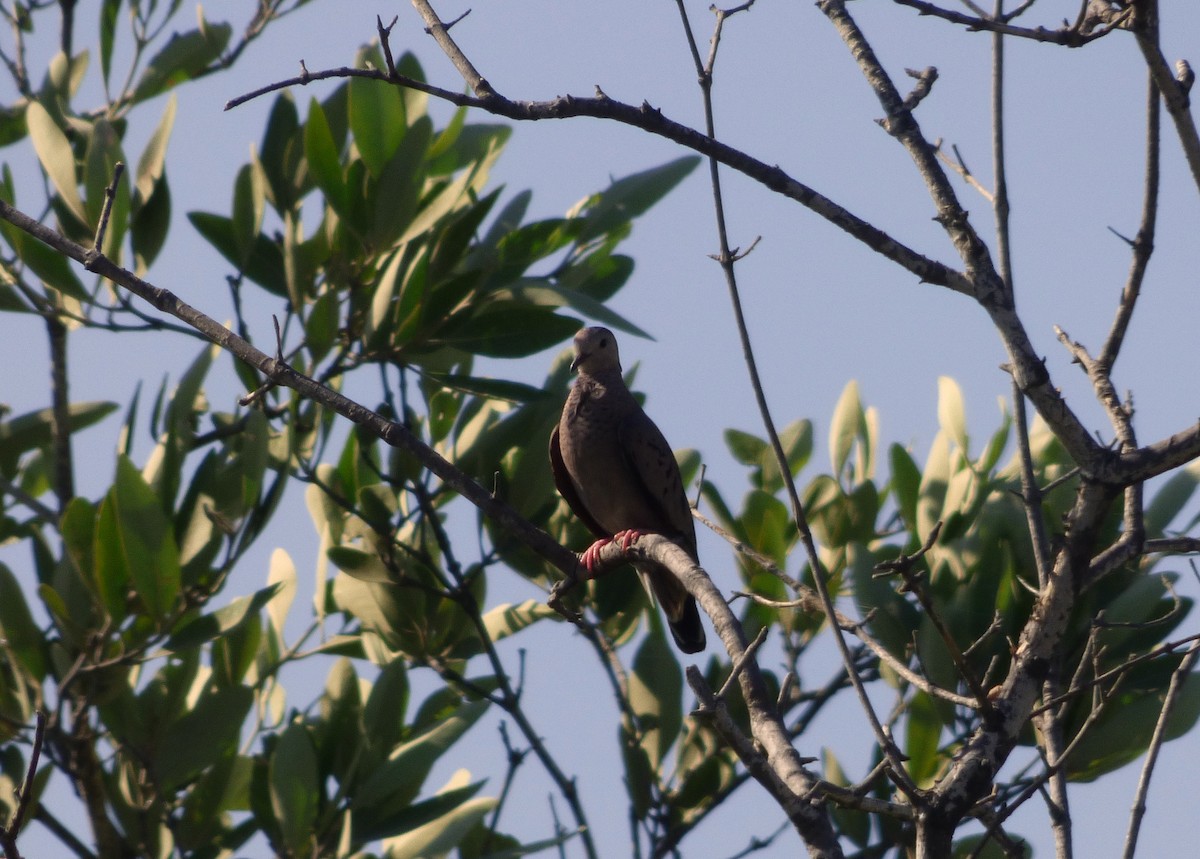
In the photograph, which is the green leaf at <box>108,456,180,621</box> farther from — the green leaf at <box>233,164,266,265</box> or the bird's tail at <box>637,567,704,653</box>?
the bird's tail at <box>637,567,704,653</box>

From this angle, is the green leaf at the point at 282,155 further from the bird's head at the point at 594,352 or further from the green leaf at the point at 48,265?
the bird's head at the point at 594,352

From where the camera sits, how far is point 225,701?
4668 mm

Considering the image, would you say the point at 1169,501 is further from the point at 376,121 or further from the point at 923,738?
the point at 376,121

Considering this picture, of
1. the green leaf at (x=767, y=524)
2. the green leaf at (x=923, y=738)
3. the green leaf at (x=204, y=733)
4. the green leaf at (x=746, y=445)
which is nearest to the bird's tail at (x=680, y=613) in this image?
the green leaf at (x=767, y=524)

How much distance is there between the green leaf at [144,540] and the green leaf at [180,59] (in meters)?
2.35

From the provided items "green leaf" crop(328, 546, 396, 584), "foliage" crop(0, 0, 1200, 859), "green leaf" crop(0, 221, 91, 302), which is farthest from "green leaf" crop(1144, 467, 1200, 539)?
"green leaf" crop(0, 221, 91, 302)

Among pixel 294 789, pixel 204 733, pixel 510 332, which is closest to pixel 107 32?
pixel 510 332

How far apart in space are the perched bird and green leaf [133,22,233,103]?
2.10m

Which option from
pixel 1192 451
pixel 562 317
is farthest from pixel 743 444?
pixel 1192 451

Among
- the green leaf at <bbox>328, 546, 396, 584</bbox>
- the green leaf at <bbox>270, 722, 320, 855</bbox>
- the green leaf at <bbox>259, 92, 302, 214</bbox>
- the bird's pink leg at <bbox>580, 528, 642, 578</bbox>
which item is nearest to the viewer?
the bird's pink leg at <bbox>580, 528, 642, 578</bbox>

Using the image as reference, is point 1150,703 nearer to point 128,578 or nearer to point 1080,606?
point 1080,606

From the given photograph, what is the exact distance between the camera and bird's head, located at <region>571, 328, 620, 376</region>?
5.94 meters

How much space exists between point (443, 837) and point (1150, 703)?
2.22 metres

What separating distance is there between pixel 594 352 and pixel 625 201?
694 millimetres
